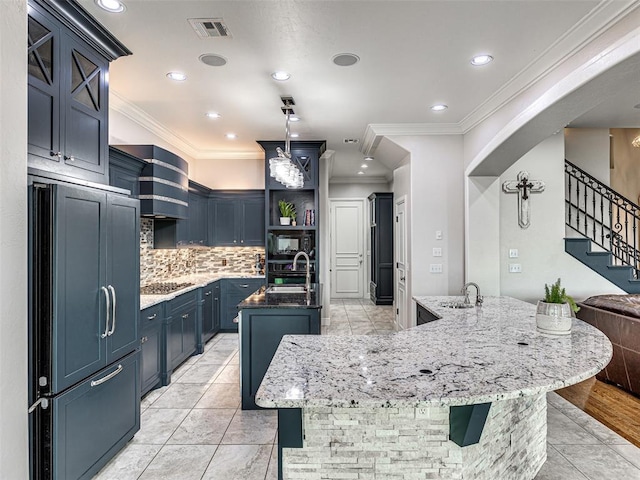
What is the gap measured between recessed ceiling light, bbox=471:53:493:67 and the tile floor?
9.66ft

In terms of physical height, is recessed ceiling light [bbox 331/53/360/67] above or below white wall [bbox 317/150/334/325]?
above

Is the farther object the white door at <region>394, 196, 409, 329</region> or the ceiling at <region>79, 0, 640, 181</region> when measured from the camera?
the white door at <region>394, 196, 409, 329</region>

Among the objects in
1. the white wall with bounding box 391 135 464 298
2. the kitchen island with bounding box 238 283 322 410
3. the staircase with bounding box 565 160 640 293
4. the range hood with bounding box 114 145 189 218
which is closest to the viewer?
the kitchen island with bounding box 238 283 322 410

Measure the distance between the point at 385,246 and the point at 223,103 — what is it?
517cm

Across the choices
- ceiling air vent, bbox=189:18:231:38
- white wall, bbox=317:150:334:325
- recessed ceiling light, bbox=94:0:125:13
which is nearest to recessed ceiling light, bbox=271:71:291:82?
ceiling air vent, bbox=189:18:231:38

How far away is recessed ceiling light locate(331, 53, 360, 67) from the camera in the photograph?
298cm

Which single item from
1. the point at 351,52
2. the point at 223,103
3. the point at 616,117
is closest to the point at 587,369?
the point at 351,52

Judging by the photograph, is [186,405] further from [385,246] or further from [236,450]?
[385,246]

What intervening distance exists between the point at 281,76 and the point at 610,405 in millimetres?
A: 4111

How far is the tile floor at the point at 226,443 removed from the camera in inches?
93.7

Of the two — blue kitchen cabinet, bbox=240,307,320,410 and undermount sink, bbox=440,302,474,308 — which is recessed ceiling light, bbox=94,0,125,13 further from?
undermount sink, bbox=440,302,474,308

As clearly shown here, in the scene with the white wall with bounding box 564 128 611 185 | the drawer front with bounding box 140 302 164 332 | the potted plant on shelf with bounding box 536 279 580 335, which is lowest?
the drawer front with bounding box 140 302 164 332

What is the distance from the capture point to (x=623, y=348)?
3588 millimetres

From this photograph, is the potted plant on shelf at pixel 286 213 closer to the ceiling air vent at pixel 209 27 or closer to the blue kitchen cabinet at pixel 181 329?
the blue kitchen cabinet at pixel 181 329
